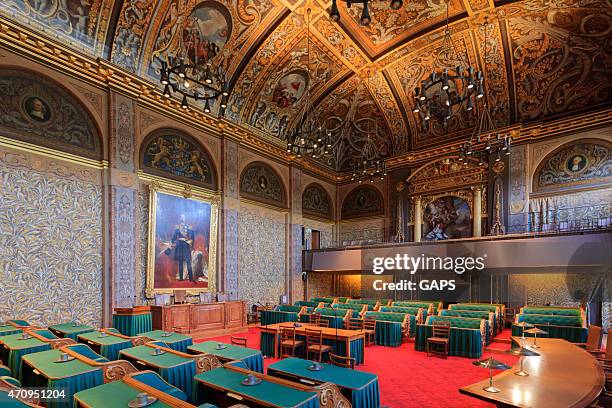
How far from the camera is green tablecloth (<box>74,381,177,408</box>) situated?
2.49 m

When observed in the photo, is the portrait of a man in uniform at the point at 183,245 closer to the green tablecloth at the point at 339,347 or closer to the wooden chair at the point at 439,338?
the green tablecloth at the point at 339,347

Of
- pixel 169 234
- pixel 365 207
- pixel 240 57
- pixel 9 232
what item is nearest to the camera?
pixel 9 232

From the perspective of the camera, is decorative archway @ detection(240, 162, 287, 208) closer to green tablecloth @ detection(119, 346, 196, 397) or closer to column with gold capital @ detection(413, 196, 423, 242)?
column with gold capital @ detection(413, 196, 423, 242)

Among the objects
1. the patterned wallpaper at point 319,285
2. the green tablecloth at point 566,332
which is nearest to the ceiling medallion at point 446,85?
the green tablecloth at point 566,332

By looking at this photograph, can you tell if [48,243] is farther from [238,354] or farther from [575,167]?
[575,167]

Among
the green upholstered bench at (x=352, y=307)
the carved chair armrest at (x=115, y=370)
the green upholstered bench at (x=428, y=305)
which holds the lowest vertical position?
the green upholstered bench at (x=352, y=307)

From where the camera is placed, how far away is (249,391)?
Result: 297 cm

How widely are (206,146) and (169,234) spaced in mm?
3742

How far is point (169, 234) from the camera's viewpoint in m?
11.3

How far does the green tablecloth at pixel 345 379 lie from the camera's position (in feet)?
11.7

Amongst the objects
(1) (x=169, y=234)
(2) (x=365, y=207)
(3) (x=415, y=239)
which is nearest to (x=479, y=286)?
(3) (x=415, y=239)

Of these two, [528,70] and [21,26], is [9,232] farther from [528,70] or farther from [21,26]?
[528,70]

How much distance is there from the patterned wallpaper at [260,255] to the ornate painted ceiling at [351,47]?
3938 millimetres

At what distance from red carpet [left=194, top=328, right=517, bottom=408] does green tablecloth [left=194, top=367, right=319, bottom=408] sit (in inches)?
113
